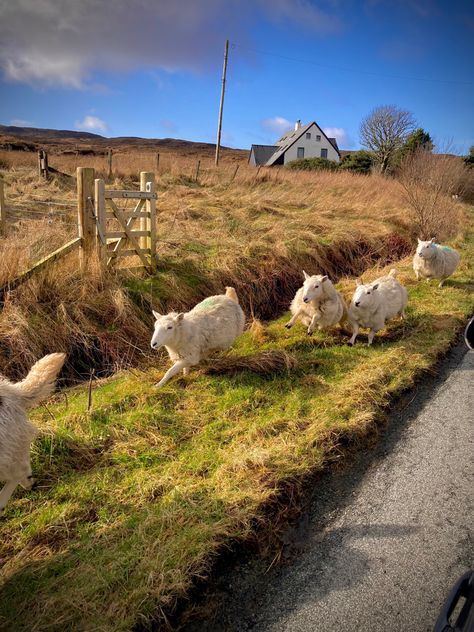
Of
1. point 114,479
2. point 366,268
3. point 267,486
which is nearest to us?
point 267,486

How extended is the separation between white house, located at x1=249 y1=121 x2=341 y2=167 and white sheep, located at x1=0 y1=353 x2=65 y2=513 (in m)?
49.3

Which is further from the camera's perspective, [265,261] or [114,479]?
[265,261]

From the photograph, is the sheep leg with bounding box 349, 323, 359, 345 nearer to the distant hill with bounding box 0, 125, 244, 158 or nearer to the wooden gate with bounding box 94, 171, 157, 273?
the wooden gate with bounding box 94, 171, 157, 273

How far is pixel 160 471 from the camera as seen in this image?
4336 mm

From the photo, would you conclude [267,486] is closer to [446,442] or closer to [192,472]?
[192,472]

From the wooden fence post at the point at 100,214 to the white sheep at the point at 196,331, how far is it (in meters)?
2.94

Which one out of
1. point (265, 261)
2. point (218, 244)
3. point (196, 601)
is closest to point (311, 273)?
point (265, 261)

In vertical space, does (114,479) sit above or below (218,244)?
below

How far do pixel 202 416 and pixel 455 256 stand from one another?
900 cm

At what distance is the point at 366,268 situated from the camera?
45.0 ft

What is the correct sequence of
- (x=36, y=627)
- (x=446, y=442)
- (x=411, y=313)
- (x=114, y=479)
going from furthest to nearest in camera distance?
(x=411, y=313) → (x=446, y=442) → (x=114, y=479) → (x=36, y=627)

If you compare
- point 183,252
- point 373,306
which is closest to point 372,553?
point 373,306

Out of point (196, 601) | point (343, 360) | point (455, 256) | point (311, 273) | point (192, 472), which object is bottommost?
point (196, 601)

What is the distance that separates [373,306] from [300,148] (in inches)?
1939
